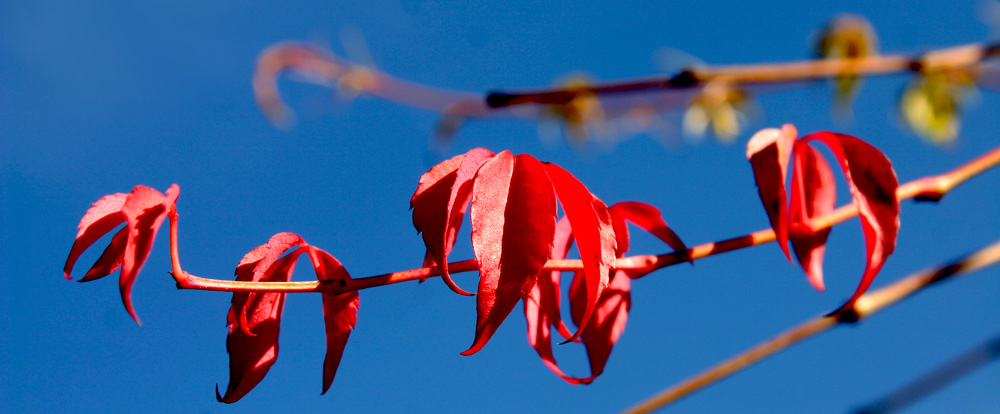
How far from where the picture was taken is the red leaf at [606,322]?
0.60 metres

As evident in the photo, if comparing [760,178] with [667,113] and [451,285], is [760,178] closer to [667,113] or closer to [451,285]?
[451,285]

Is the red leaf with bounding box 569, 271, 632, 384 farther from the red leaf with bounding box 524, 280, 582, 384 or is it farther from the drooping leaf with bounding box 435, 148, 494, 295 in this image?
the drooping leaf with bounding box 435, 148, 494, 295

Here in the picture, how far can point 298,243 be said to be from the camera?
20.8 inches

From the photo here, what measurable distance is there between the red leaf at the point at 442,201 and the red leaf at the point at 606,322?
20cm

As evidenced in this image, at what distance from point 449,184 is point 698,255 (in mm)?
225

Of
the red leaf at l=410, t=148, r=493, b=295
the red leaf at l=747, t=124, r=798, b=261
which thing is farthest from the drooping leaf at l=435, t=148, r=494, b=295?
the red leaf at l=747, t=124, r=798, b=261

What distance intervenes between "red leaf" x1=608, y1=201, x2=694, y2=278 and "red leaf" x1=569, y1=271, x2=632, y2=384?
0.04m

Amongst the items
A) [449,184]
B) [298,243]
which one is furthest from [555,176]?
[298,243]

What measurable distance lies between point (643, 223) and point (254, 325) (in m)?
0.36

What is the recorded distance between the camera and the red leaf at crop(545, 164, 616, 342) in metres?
0.43

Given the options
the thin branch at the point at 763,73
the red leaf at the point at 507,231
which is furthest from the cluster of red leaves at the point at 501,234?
the thin branch at the point at 763,73

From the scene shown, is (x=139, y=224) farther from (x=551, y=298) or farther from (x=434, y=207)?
(x=551, y=298)

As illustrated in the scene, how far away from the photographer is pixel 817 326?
1.81ft

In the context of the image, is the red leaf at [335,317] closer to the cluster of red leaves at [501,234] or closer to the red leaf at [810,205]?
the cluster of red leaves at [501,234]
